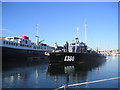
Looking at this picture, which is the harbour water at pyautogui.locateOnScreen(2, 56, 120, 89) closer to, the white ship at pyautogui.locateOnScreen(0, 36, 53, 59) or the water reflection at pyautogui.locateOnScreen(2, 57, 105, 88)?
the water reflection at pyautogui.locateOnScreen(2, 57, 105, 88)

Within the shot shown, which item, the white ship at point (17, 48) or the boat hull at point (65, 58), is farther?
the white ship at point (17, 48)

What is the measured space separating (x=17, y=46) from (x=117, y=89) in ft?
139

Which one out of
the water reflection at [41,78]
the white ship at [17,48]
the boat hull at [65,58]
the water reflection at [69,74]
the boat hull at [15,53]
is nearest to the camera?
the water reflection at [41,78]

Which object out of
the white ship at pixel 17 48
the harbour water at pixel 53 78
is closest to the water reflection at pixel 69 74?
the harbour water at pixel 53 78

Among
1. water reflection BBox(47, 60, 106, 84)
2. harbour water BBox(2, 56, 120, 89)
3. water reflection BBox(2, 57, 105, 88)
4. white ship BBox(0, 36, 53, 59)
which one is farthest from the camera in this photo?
white ship BBox(0, 36, 53, 59)

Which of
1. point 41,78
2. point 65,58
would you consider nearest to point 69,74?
point 41,78

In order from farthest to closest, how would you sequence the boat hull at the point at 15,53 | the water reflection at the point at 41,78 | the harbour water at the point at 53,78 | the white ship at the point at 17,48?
the white ship at the point at 17,48 < the boat hull at the point at 15,53 < the water reflection at the point at 41,78 < the harbour water at the point at 53,78

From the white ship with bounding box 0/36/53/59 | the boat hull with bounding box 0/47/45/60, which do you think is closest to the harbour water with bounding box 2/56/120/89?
the boat hull with bounding box 0/47/45/60

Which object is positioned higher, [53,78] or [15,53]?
[15,53]

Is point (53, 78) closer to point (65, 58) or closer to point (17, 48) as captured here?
point (65, 58)

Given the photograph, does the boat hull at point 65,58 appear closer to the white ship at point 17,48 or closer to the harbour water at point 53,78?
the harbour water at point 53,78

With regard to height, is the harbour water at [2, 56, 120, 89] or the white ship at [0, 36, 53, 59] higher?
the white ship at [0, 36, 53, 59]

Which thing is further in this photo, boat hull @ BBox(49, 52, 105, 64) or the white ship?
the white ship

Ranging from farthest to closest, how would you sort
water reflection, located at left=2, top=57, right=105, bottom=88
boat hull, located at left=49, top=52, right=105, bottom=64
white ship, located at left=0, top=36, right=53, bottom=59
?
white ship, located at left=0, top=36, right=53, bottom=59 → boat hull, located at left=49, top=52, right=105, bottom=64 → water reflection, located at left=2, top=57, right=105, bottom=88
